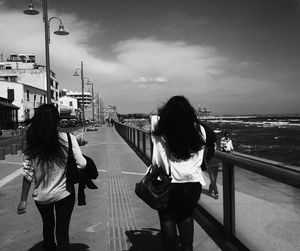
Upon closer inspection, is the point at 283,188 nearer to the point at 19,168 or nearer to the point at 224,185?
the point at 224,185

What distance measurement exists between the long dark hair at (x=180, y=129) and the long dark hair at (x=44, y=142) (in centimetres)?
82

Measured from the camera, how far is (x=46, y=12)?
1441 cm

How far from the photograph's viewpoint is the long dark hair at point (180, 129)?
298 centimetres

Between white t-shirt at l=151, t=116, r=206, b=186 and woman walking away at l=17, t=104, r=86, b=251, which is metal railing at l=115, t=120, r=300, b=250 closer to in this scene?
white t-shirt at l=151, t=116, r=206, b=186

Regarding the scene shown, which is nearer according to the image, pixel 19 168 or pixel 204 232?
pixel 204 232

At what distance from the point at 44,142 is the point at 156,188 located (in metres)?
0.96

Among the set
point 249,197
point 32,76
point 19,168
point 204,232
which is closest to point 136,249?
point 204,232

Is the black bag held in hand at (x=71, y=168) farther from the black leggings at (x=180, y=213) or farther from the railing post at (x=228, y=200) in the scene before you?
the railing post at (x=228, y=200)

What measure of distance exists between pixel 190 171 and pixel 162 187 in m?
0.25

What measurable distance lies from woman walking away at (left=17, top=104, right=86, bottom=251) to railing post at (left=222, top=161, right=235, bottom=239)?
181 cm

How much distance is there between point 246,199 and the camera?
12.7ft

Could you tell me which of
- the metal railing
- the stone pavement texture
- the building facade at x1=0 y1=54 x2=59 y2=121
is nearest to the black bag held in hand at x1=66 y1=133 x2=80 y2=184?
the stone pavement texture

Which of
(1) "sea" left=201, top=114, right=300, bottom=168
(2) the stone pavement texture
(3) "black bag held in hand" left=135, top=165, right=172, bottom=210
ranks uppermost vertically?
(3) "black bag held in hand" left=135, top=165, right=172, bottom=210

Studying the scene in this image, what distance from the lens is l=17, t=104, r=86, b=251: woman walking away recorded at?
9.94 ft
